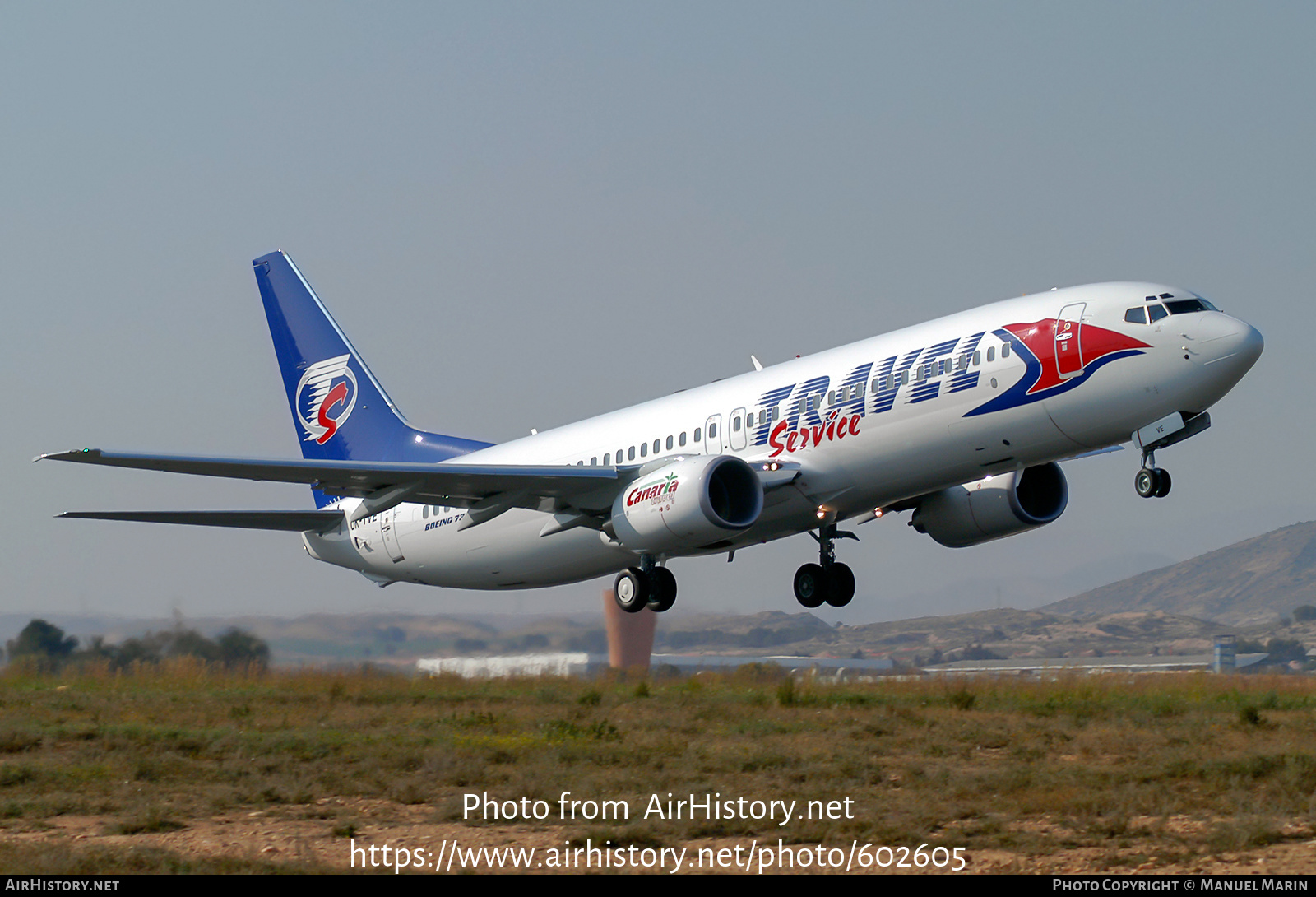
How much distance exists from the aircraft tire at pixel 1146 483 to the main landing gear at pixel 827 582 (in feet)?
Result: 26.2

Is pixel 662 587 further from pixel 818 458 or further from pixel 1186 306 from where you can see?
pixel 1186 306

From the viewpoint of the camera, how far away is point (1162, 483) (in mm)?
21047

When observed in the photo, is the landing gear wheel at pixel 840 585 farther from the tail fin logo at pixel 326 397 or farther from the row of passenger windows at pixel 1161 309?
the tail fin logo at pixel 326 397

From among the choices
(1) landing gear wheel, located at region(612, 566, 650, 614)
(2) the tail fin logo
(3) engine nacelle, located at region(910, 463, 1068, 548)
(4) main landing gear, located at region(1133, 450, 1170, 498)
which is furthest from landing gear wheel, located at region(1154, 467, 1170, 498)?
(2) the tail fin logo

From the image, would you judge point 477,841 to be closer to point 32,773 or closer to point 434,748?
point 434,748

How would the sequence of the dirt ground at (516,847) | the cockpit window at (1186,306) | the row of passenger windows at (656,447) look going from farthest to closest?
Answer: the row of passenger windows at (656,447) < the cockpit window at (1186,306) < the dirt ground at (516,847)

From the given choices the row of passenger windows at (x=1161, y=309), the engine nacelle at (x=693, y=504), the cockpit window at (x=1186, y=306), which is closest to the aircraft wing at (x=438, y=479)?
the engine nacelle at (x=693, y=504)

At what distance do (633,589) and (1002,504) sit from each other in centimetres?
759

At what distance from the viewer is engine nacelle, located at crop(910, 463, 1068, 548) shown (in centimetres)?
2720

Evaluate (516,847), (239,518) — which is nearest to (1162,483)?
(516,847)

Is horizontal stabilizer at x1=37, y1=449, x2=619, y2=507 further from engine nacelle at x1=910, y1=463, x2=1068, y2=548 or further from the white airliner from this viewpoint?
engine nacelle at x1=910, y1=463, x2=1068, y2=548

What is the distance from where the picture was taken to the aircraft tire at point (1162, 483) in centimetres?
2098

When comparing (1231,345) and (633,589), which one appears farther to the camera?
(633,589)

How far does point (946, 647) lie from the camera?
85.0 meters
